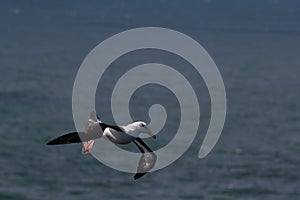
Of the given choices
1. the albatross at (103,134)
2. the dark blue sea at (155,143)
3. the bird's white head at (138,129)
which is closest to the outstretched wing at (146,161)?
the albatross at (103,134)

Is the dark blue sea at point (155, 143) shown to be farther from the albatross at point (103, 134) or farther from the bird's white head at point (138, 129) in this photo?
the bird's white head at point (138, 129)

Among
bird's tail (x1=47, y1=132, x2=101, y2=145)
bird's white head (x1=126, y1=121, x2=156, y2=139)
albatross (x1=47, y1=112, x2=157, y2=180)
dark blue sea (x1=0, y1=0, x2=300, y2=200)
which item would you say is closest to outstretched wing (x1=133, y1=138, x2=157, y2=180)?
albatross (x1=47, y1=112, x2=157, y2=180)

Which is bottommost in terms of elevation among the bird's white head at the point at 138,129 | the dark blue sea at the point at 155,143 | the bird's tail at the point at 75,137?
the bird's tail at the point at 75,137

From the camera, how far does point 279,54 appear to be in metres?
182

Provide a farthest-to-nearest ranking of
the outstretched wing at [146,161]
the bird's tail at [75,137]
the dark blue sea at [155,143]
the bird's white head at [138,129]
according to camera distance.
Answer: the dark blue sea at [155,143] < the outstretched wing at [146,161] < the bird's white head at [138,129] < the bird's tail at [75,137]

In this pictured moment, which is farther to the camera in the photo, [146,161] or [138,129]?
[146,161]

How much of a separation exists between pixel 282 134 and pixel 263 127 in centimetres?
496

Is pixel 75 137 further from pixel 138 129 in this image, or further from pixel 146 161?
pixel 146 161

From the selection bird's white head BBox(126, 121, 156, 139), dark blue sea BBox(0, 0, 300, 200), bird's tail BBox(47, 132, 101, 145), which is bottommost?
bird's tail BBox(47, 132, 101, 145)

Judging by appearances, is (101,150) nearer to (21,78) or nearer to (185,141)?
(185,141)

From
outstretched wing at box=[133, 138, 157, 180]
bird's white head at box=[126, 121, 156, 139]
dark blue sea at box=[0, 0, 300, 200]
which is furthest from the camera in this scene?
dark blue sea at box=[0, 0, 300, 200]

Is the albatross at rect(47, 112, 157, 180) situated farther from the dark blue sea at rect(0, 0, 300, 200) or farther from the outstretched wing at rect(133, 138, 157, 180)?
the dark blue sea at rect(0, 0, 300, 200)

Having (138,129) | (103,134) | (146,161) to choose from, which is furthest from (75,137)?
(146,161)

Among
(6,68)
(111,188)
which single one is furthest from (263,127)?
(6,68)
